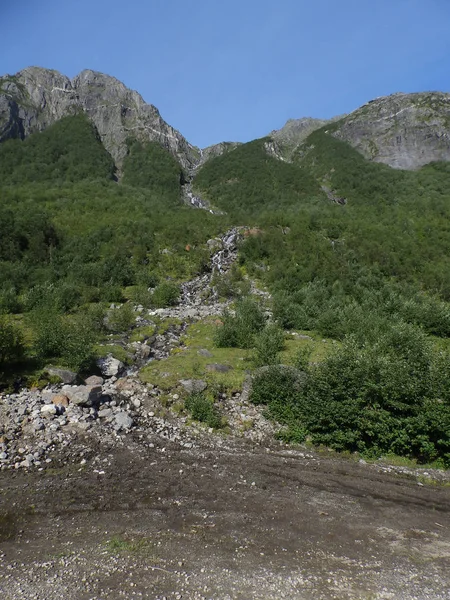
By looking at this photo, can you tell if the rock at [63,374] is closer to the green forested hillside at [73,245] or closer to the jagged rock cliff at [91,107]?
the green forested hillside at [73,245]

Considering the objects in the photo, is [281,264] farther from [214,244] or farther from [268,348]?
[268,348]

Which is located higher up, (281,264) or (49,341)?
(281,264)

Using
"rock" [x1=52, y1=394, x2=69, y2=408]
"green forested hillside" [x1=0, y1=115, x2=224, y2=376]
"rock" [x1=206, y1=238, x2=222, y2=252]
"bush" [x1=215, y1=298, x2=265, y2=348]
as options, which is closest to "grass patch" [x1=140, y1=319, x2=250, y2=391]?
"bush" [x1=215, y1=298, x2=265, y2=348]

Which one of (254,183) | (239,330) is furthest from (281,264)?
(254,183)

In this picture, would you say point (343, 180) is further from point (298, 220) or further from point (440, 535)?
point (440, 535)

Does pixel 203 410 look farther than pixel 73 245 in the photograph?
No

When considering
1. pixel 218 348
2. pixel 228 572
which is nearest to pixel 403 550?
pixel 228 572
